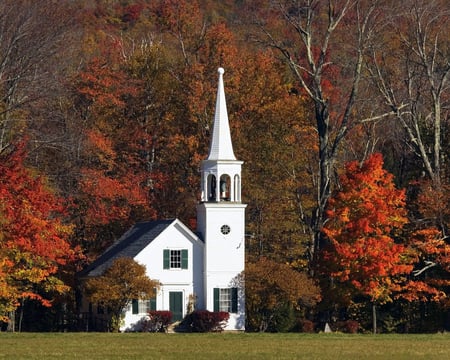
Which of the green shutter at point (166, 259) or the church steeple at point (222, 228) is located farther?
the green shutter at point (166, 259)

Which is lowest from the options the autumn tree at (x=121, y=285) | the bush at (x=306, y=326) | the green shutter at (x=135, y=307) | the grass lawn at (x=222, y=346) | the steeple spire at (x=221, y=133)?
the grass lawn at (x=222, y=346)

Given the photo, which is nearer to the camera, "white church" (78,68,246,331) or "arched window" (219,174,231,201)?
"white church" (78,68,246,331)

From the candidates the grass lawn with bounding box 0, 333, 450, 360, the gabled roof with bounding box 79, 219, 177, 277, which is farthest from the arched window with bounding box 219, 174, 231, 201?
the grass lawn with bounding box 0, 333, 450, 360

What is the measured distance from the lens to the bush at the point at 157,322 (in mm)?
58344

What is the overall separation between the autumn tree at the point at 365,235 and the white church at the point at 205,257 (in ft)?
14.6

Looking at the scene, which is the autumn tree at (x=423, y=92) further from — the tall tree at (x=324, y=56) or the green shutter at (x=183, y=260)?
the green shutter at (x=183, y=260)

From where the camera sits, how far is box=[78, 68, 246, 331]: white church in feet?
196

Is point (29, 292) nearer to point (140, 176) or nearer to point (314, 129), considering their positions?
point (140, 176)

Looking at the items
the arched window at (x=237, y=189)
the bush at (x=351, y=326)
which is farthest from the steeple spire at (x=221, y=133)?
the bush at (x=351, y=326)

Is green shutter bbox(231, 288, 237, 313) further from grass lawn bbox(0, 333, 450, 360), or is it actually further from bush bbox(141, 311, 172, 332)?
grass lawn bbox(0, 333, 450, 360)

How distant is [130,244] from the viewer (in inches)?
2434

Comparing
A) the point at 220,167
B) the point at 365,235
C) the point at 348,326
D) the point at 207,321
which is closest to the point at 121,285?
the point at 207,321

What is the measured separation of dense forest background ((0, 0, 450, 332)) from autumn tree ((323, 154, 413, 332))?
9 cm

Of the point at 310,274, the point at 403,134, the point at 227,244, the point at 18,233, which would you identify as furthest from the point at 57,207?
the point at 403,134
